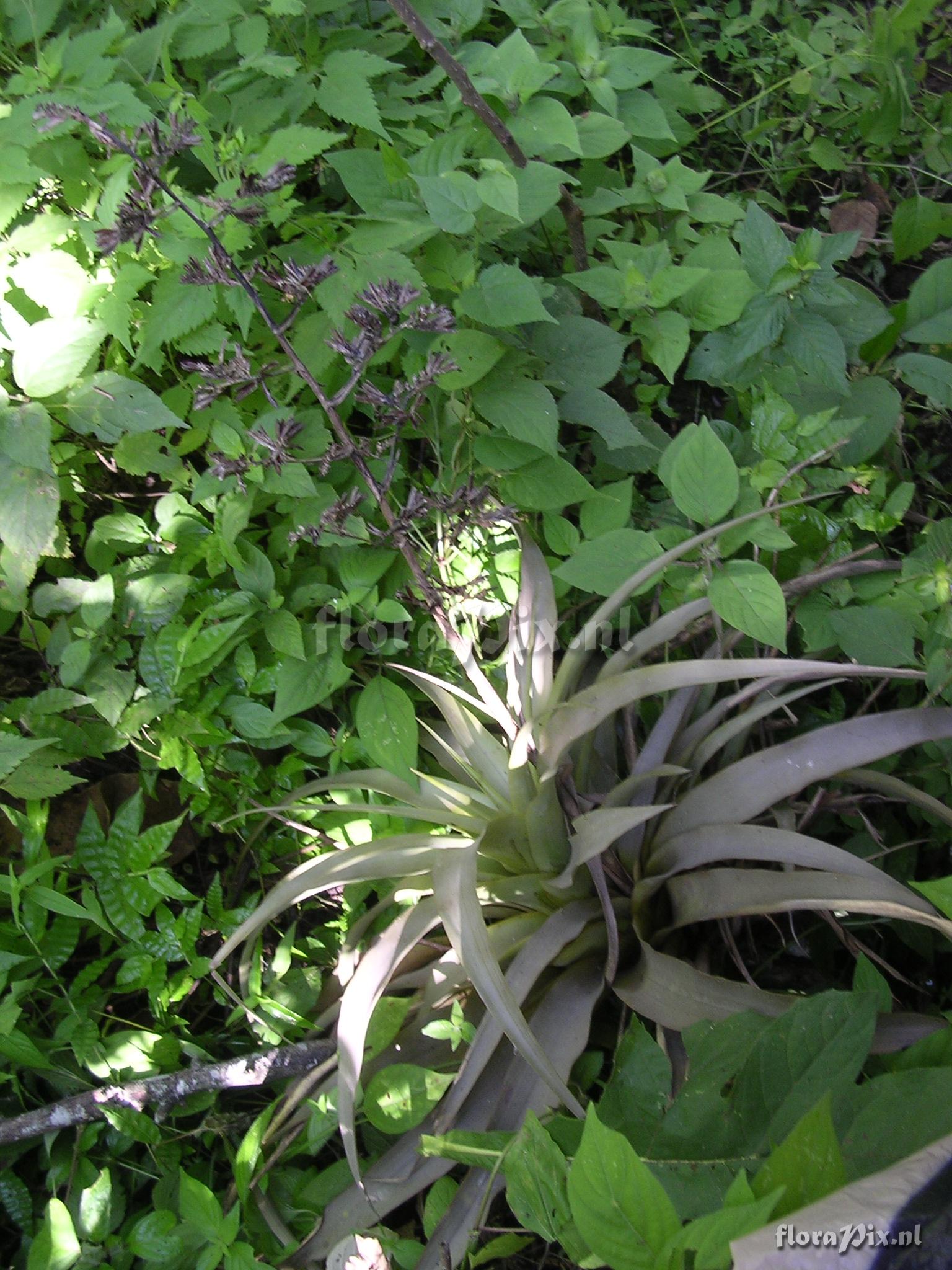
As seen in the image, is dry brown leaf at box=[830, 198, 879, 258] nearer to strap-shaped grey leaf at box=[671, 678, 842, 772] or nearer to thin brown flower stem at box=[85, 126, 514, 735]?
strap-shaped grey leaf at box=[671, 678, 842, 772]

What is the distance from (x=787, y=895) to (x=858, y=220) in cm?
158

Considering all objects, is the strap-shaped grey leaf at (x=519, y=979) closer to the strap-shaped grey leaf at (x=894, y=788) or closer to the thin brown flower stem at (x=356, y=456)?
the thin brown flower stem at (x=356, y=456)

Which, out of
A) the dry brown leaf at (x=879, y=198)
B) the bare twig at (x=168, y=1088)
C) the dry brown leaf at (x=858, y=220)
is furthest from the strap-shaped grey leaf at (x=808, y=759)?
the dry brown leaf at (x=879, y=198)

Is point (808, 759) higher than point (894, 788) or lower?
higher

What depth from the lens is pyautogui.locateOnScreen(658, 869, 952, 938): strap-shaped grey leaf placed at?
94 centimetres

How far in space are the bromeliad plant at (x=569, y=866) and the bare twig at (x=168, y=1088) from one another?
9 cm

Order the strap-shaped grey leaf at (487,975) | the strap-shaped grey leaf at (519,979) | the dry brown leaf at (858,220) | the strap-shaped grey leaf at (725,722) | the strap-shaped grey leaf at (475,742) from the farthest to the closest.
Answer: the dry brown leaf at (858,220) < the strap-shaped grey leaf at (475,742) < the strap-shaped grey leaf at (725,722) < the strap-shaped grey leaf at (519,979) < the strap-shaped grey leaf at (487,975)

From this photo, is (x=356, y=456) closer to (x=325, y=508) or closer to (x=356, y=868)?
(x=325, y=508)

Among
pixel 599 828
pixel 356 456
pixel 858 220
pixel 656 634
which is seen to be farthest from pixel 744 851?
pixel 858 220

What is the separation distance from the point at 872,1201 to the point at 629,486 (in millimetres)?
1065

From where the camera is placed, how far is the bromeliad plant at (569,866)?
1.01 m

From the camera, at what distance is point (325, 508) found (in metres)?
1.32

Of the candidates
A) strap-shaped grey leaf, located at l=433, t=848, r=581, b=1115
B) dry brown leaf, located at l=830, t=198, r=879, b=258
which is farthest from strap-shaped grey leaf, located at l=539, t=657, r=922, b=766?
dry brown leaf, located at l=830, t=198, r=879, b=258

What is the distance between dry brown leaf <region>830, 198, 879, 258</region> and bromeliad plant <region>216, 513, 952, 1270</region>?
1.14m
